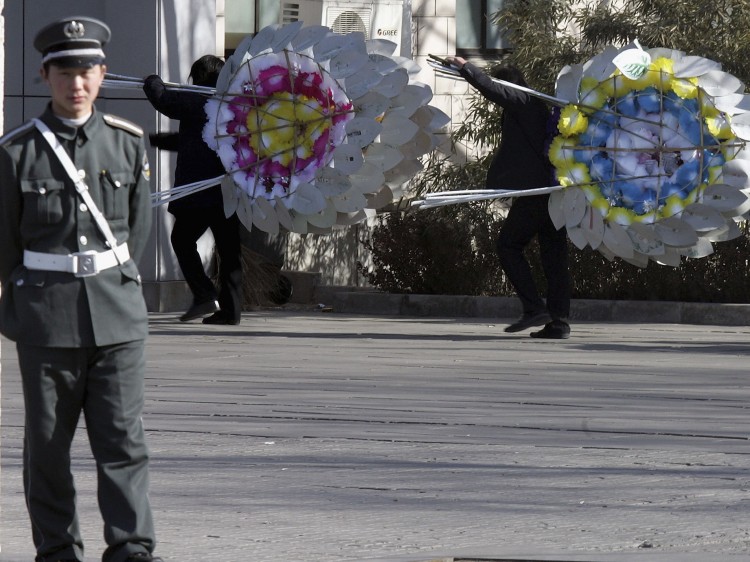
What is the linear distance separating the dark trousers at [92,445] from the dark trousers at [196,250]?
8881mm

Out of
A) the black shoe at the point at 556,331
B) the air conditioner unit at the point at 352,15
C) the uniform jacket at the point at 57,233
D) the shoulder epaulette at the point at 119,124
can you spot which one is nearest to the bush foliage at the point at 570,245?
the air conditioner unit at the point at 352,15

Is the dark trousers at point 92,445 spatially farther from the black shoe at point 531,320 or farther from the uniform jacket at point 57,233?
the black shoe at point 531,320

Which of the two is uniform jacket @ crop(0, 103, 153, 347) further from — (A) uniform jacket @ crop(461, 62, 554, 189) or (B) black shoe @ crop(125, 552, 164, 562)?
(A) uniform jacket @ crop(461, 62, 554, 189)

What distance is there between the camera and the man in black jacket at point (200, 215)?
45.0 ft

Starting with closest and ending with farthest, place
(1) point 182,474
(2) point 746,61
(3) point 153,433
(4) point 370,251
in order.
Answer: (1) point 182,474 → (3) point 153,433 → (2) point 746,61 → (4) point 370,251

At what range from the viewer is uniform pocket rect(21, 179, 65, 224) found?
16.3 feet

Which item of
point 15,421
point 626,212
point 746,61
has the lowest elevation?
point 15,421

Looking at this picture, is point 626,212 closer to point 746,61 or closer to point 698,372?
point 698,372

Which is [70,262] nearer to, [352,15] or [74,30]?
[74,30]

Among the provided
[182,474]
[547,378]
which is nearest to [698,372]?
[547,378]

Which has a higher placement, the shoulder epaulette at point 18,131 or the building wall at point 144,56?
the building wall at point 144,56

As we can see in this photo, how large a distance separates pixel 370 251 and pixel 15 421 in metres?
9.69

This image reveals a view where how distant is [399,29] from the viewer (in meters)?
18.5

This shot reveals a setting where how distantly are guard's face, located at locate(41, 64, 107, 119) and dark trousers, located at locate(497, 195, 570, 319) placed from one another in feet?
28.1
